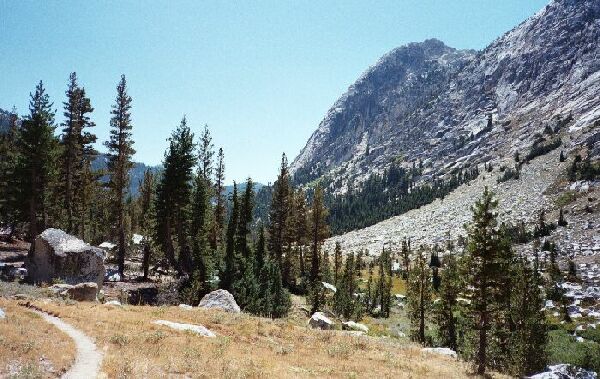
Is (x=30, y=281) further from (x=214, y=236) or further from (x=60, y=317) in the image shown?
(x=214, y=236)

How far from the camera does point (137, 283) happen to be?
4106 centimetres

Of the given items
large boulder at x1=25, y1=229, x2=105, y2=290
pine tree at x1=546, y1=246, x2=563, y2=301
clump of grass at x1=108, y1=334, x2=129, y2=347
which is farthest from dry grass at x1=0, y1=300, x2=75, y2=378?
pine tree at x1=546, y1=246, x2=563, y2=301

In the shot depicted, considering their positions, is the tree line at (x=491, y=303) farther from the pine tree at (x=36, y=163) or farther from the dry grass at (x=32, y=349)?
the pine tree at (x=36, y=163)

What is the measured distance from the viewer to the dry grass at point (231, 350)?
53.3 ft

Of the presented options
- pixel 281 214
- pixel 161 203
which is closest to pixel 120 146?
pixel 161 203

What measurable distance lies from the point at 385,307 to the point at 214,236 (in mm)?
43857

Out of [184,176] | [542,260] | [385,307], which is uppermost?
[184,176]

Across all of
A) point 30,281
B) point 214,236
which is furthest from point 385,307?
point 30,281

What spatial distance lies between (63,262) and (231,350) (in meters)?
19.9

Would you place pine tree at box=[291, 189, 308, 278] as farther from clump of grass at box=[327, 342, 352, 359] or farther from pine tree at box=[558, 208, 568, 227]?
pine tree at box=[558, 208, 568, 227]

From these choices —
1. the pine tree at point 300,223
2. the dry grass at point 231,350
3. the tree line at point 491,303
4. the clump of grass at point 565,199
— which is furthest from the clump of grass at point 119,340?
the clump of grass at point 565,199

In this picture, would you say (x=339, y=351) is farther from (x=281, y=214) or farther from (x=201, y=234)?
(x=281, y=214)

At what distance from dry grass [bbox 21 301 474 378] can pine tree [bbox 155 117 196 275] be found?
1859 centimetres

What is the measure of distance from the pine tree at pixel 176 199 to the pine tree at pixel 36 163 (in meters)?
11.0
